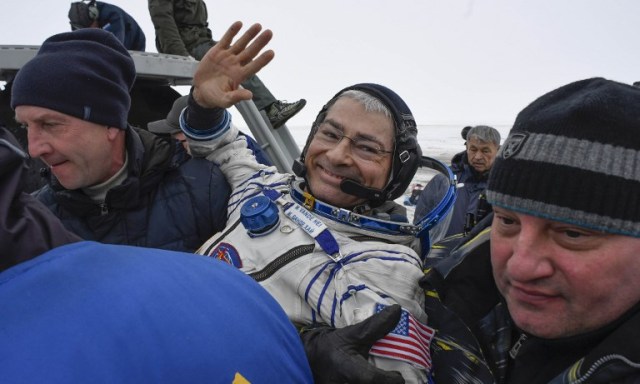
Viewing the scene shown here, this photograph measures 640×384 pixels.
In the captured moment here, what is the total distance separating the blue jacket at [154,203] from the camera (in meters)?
1.68

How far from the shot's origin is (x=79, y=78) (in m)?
1.54

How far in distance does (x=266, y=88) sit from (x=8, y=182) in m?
3.58

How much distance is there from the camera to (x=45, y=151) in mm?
1566

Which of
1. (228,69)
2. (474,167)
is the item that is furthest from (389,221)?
(474,167)

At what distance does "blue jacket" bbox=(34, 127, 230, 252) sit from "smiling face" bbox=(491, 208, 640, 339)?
4.05ft

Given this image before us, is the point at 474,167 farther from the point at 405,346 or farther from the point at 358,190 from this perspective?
the point at 405,346

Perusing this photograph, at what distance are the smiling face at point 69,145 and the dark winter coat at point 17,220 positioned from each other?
3.41 ft

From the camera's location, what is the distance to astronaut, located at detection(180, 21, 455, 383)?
4.29 feet

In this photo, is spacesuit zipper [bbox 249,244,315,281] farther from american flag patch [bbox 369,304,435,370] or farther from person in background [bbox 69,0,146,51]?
person in background [bbox 69,0,146,51]

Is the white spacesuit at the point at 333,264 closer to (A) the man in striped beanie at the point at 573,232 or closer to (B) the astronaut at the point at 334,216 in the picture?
(B) the astronaut at the point at 334,216

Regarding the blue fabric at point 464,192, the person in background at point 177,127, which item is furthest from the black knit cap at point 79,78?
the blue fabric at point 464,192

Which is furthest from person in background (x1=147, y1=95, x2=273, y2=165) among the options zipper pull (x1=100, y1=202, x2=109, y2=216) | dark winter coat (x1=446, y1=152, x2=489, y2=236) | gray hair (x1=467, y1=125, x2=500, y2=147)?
gray hair (x1=467, y1=125, x2=500, y2=147)

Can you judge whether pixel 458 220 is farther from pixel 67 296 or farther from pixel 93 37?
pixel 67 296

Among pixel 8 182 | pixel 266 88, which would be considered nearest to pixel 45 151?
pixel 8 182
